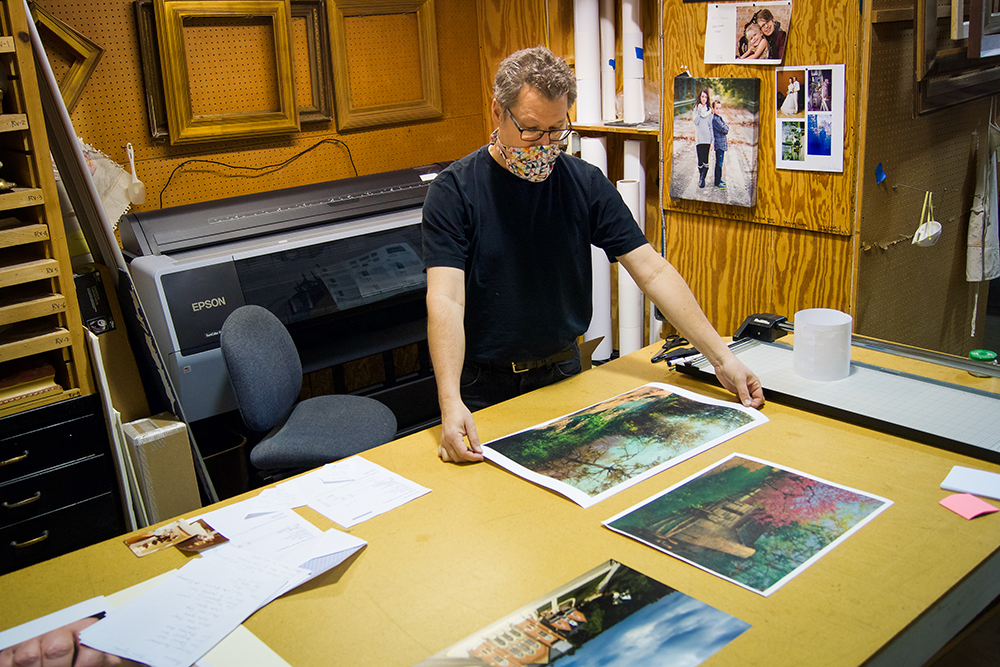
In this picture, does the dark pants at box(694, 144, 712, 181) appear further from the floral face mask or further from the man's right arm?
the man's right arm

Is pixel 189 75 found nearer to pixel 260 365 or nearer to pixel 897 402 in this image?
pixel 260 365

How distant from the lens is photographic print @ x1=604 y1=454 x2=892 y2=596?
1.11m

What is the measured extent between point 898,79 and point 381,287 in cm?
169

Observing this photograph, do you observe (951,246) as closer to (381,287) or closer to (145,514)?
(381,287)

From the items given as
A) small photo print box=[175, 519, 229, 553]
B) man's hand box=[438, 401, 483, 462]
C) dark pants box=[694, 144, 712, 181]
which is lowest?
small photo print box=[175, 519, 229, 553]

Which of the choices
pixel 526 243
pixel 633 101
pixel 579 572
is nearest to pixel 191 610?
pixel 579 572

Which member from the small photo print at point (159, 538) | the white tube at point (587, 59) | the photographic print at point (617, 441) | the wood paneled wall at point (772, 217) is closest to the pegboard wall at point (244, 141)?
the white tube at point (587, 59)

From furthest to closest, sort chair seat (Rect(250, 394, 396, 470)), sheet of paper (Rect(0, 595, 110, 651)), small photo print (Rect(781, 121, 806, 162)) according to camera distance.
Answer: small photo print (Rect(781, 121, 806, 162)) < chair seat (Rect(250, 394, 396, 470)) < sheet of paper (Rect(0, 595, 110, 651))

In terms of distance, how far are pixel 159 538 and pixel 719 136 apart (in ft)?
6.79

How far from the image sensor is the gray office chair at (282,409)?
2039 millimetres

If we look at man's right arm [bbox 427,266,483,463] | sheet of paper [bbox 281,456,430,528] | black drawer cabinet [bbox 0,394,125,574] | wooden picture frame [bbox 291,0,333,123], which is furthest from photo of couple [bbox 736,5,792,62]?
black drawer cabinet [bbox 0,394,125,574]

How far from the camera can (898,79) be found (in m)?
2.28

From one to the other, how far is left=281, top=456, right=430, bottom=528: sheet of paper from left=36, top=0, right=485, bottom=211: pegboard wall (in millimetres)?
1780

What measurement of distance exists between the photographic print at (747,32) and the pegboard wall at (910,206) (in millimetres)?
279
